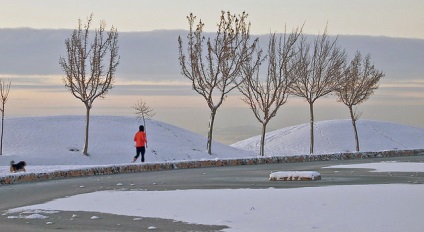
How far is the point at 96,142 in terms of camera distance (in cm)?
5594

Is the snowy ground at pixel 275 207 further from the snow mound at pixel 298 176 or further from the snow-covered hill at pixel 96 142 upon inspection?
the snow-covered hill at pixel 96 142

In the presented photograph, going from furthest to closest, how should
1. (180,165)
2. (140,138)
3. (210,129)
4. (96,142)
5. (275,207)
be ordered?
(210,129) < (96,142) < (140,138) < (180,165) < (275,207)

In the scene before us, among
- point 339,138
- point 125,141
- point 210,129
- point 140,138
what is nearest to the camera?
point 140,138

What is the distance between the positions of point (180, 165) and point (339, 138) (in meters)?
A: 47.1

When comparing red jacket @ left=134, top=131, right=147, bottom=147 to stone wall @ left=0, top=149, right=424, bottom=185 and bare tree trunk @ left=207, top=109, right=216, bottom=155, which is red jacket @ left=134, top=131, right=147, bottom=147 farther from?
bare tree trunk @ left=207, top=109, right=216, bottom=155

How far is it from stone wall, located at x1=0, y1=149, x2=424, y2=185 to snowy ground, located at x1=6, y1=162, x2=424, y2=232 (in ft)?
23.8

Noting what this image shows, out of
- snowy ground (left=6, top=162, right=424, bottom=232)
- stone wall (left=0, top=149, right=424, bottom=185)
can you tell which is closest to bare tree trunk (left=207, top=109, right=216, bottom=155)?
stone wall (left=0, top=149, right=424, bottom=185)

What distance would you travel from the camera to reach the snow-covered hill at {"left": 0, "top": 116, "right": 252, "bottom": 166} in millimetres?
50500

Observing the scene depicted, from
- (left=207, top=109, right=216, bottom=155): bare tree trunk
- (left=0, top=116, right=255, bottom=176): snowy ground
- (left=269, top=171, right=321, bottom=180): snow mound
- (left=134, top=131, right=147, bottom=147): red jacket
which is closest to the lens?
(left=269, top=171, right=321, bottom=180): snow mound

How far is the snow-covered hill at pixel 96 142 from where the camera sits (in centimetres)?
5050

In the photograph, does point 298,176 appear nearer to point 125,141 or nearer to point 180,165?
point 180,165

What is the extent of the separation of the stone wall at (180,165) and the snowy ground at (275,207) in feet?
23.8

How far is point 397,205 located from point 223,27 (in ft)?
143

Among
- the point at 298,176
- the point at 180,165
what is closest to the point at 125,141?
the point at 180,165
